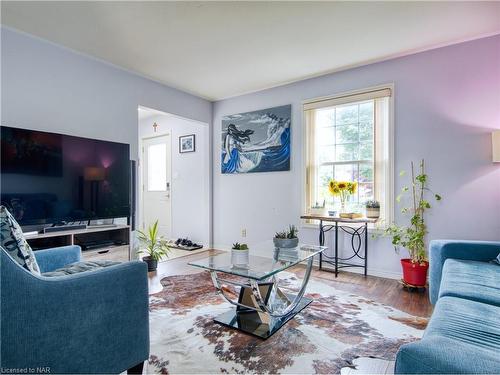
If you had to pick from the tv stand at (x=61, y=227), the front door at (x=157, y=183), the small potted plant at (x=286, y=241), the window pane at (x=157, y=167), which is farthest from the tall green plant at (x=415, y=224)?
the window pane at (x=157, y=167)

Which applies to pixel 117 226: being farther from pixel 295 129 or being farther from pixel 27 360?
pixel 295 129

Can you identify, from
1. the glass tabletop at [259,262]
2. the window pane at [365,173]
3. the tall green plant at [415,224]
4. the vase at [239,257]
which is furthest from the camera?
the window pane at [365,173]

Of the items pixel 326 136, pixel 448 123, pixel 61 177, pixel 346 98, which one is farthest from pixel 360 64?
pixel 61 177

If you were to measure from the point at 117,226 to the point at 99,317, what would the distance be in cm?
183

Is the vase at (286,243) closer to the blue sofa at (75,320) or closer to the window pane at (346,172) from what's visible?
the blue sofa at (75,320)

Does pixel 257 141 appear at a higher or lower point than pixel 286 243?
higher

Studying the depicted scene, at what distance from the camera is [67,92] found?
2764mm

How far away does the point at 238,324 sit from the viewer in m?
1.92

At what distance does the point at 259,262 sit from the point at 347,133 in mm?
2115

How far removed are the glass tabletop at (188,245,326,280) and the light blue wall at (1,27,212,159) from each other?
Answer: 6.57 feet

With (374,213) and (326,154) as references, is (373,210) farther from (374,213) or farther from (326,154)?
(326,154)

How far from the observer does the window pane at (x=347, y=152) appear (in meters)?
3.32

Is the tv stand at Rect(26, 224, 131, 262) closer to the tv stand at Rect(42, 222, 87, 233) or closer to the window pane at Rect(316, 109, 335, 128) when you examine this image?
the tv stand at Rect(42, 222, 87, 233)

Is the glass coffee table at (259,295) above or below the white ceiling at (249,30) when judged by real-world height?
below
